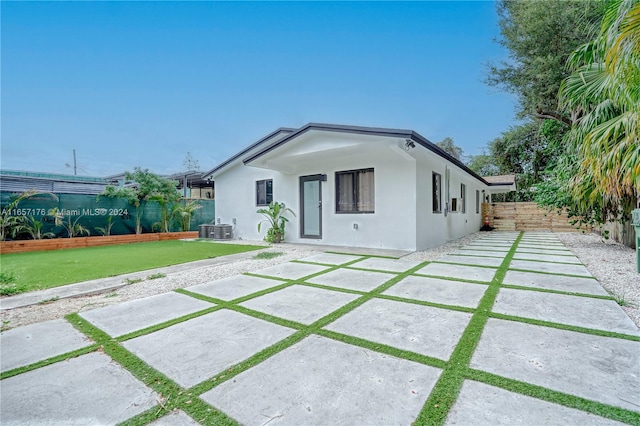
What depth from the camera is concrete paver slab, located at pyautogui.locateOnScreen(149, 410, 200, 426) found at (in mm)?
1372

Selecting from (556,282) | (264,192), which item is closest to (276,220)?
(264,192)

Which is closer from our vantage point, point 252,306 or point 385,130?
point 252,306

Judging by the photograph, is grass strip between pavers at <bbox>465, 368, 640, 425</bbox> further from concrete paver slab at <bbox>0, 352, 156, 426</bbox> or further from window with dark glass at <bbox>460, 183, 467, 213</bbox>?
window with dark glass at <bbox>460, 183, 467, 213</bbox>

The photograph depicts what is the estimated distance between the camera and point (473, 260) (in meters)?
5.61

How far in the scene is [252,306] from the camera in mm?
3039

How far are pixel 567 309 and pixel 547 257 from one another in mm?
3811

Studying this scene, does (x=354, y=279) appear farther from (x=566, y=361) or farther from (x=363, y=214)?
(x=363, y=214)

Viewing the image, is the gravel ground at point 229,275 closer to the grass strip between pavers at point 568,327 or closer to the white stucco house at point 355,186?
the grass strip between pavers at point 568,327

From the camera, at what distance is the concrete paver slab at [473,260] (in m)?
5.29

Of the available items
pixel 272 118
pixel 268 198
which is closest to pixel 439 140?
pixel 272 118

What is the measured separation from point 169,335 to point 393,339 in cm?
178

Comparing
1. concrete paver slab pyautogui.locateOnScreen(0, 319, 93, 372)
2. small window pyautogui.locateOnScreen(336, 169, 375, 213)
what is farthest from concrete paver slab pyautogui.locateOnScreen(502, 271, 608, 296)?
concrete paver slab pyautogui.locateOnScreen(0, 319, 93, 372)

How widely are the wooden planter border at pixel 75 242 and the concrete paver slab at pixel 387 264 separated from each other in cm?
844

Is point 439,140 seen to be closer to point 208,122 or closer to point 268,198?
point 208,122
